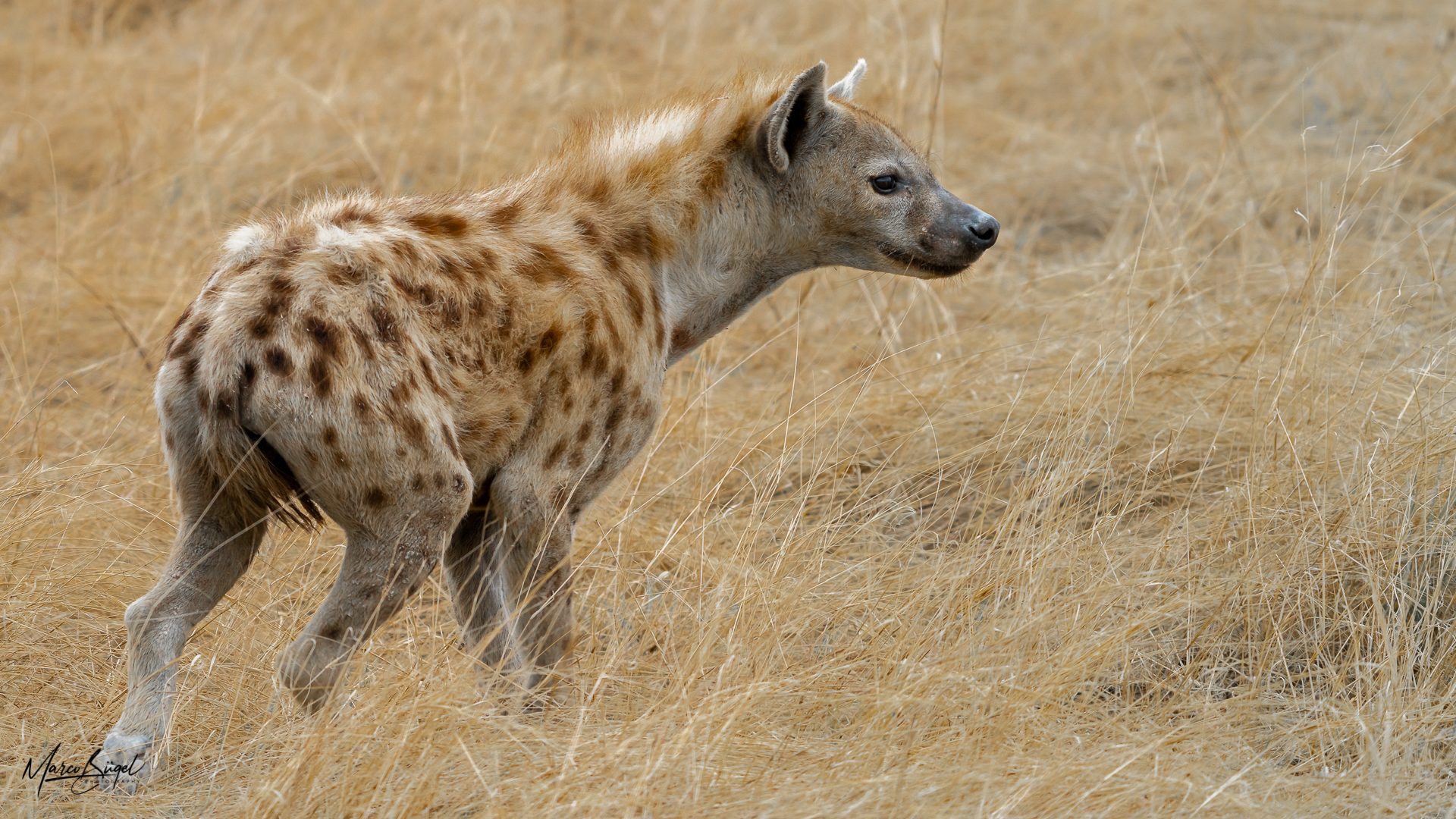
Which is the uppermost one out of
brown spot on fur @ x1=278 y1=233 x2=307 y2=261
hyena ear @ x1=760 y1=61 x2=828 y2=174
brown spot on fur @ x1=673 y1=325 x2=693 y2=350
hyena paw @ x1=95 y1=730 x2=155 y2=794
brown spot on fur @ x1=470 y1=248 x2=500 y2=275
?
hyena ear @ x1=760 y1=61 x2=828 y2=174

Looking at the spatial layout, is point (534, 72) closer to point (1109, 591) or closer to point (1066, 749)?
point (1109, 591)

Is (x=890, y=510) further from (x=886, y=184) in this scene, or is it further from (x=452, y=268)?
(x=452, y=268)

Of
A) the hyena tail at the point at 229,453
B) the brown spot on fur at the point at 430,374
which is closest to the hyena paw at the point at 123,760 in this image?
the hyena tail at the point at 229,453

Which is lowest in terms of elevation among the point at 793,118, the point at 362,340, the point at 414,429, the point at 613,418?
the point at 613,418

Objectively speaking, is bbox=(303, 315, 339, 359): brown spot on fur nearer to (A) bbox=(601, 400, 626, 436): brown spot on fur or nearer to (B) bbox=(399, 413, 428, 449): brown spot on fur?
(B) bbox=(399, 413, 428, 449): brown spot on fur

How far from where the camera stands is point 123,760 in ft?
9.74

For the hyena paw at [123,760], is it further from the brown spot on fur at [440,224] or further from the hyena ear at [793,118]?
the hyena ear at [793,118]

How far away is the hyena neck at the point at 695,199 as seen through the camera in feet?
11.9

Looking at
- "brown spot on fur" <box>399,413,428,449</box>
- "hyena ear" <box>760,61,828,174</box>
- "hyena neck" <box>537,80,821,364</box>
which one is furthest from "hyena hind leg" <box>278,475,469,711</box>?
"hyena ear" <box>760,61,828,174</box>

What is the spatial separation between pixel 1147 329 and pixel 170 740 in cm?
277

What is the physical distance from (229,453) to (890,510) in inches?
80.7

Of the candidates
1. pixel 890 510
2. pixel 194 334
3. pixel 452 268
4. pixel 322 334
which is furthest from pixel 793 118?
pixel 194 334

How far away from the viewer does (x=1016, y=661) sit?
3285mm

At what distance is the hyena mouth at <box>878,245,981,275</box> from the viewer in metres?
3.86
